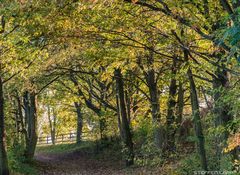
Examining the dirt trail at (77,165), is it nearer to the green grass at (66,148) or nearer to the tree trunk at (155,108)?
the green grass at (66,148)

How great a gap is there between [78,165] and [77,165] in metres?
0.07

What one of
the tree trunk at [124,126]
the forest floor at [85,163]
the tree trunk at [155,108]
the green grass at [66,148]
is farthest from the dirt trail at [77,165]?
the tree trunk at [155,108]

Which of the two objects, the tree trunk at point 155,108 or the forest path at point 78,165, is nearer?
the tree trunk at point 155,108

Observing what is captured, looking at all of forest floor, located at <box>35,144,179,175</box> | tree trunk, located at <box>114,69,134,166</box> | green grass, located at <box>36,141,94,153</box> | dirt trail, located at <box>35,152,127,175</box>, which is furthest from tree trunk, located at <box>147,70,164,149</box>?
green grass, located at <box>36,141,94,153</box>

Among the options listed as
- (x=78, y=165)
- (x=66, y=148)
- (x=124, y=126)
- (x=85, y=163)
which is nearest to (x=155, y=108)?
(x=124, y=126)

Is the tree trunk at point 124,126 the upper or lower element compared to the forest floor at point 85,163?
upper

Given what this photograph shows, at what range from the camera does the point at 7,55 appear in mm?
10500

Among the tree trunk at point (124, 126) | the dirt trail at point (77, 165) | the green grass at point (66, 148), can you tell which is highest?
the tree trunk at point (124, 126)

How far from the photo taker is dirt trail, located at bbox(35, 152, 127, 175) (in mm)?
18220

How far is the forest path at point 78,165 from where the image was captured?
60.2 ft

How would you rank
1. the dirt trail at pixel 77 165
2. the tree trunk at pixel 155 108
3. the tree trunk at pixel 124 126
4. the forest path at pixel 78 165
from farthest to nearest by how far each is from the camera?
the forest path at pixel 78 165
the dirt trail at pixel 77 165
the tree trunk at pixel 124 126
the tree trunk at pixel 155 108

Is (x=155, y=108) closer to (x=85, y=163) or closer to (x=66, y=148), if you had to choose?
(x=85, y=163)

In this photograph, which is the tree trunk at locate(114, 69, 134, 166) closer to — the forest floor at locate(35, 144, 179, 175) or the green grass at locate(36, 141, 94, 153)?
the forest floor at locate(35, 144, 179, 175)

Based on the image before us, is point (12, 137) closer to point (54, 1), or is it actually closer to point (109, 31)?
point (109, 31)
